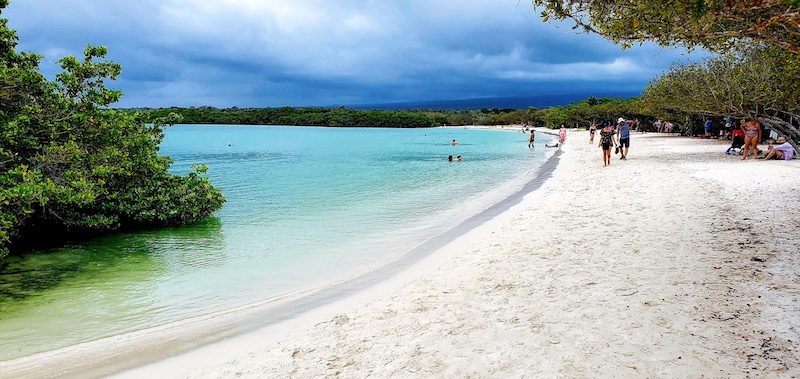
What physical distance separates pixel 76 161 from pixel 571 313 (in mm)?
9770

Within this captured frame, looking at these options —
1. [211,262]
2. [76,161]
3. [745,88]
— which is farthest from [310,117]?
[211,262]

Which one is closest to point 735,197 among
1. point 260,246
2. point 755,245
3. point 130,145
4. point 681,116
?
point 755,245

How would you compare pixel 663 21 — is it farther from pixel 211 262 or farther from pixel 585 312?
pixel 211 262

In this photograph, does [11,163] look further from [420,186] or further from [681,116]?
[681,116]

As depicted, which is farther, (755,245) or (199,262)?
(199,262)

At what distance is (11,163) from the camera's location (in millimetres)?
10086

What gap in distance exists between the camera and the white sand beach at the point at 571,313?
167 inches

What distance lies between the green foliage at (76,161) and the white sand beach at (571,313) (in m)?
5.80

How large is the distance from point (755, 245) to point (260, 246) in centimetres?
927

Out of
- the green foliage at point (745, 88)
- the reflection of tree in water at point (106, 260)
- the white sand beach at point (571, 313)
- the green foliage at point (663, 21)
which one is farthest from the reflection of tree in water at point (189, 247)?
the green foliage at point (745, 88)

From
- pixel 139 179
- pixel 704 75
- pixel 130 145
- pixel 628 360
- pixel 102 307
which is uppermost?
pixel 704 75

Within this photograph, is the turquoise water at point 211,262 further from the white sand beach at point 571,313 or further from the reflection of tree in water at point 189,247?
the white sand beach at point 571,313

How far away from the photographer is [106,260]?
34.2 feet

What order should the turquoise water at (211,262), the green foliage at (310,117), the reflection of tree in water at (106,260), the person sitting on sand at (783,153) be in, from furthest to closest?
1. the green foliage at (310,117)
2. the person sitting on sand at (783,153)
3. the reflection of tree in water at (106,260)
4. the turquoise water at (211,262)
